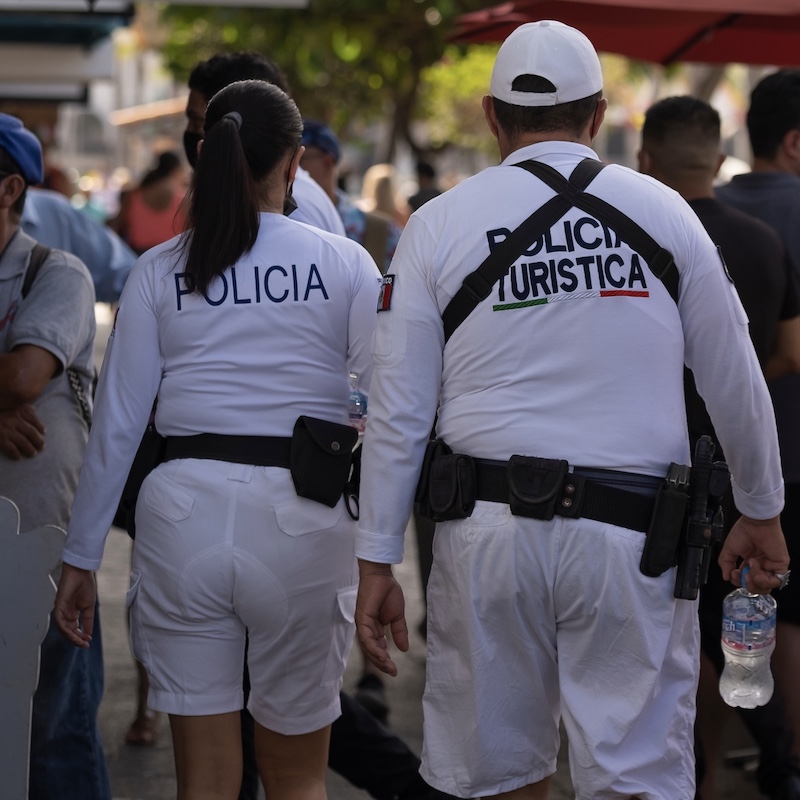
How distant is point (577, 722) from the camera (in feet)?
9.41

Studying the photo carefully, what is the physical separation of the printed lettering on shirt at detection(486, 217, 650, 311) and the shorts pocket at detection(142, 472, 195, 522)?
33.2 inches

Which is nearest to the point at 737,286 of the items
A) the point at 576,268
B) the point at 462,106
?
the point at 576,268

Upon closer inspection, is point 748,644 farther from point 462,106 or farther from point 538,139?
point 462,106

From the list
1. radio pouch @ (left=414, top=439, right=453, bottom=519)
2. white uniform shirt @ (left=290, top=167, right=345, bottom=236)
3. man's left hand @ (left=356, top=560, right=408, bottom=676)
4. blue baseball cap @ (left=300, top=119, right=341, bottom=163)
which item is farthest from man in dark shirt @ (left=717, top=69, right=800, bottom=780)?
man's left hand @ (left=356, top=560, right=408, bottom=676)

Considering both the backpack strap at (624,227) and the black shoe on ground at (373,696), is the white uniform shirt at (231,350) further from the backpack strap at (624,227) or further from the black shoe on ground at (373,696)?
the black shoe on ground at (373,696)

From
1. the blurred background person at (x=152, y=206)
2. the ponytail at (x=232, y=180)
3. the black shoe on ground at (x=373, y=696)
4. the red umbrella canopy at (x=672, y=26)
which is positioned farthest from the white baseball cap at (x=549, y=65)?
the blurred background person at (x=152, y=206)

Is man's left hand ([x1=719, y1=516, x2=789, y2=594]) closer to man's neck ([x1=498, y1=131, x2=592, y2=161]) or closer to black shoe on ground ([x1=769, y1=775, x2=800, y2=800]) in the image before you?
man's neck ([x1=498, y1=131, x2=592, y2=161])

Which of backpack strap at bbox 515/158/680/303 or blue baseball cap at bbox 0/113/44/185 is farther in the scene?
blue baseball cap at bbox 0/113/44/185

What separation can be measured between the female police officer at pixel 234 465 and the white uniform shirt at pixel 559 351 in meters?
0.22

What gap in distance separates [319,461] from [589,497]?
63 cm

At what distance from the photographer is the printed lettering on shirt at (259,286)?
318 centimetres

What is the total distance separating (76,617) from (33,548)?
0.76 ft

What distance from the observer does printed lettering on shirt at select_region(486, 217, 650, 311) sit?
2.87 m

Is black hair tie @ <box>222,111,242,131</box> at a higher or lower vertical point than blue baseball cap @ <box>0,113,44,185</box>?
higher
